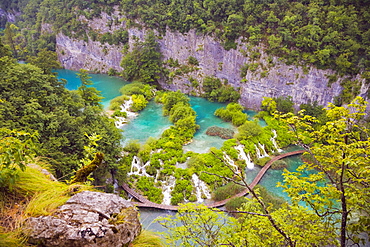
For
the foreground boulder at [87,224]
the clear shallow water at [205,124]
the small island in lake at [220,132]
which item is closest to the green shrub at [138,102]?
the clear shallow water at [205,124]

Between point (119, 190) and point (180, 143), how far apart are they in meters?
7.00

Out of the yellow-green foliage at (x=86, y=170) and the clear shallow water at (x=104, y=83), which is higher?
the yellow-green foliage at (x=86, y=170)

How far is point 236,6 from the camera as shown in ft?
108

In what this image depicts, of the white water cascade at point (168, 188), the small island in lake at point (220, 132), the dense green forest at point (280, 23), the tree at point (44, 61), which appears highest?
the dense green forest at point (280, 23)

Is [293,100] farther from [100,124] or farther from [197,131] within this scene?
[100,124]

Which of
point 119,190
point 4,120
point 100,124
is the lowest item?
point 119,190

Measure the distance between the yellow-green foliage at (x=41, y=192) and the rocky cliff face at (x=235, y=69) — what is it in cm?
2834

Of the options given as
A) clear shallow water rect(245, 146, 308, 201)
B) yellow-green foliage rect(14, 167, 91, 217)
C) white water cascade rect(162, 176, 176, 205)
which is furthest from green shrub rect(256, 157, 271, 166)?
yellow-green foliage rect(14, 167, 91, 217)

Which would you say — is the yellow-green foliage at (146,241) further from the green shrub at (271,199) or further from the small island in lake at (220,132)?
the small island in lake at (220,132)

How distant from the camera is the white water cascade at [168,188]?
16.9 metres

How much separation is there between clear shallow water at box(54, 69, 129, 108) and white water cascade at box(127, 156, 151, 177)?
49.0 ft

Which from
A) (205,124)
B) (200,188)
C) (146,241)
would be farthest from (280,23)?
(146,241)

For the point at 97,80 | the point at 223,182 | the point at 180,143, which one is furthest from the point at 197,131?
the point at 97,80

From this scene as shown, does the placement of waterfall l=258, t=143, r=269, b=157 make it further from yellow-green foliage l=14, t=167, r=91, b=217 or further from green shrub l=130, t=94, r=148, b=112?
yellow-green foliage l=14, t=167, r=91, b=217
